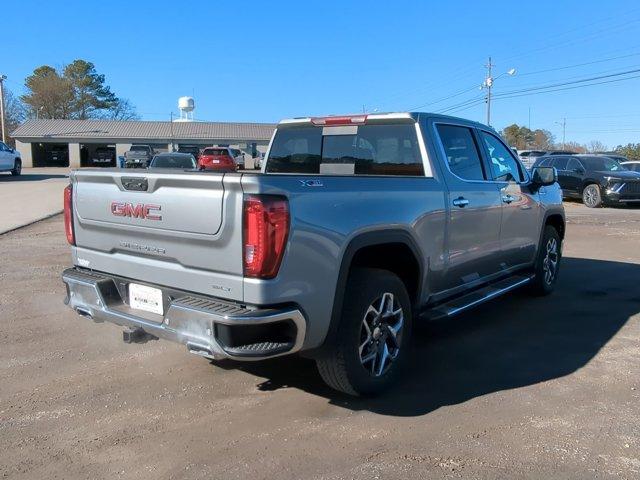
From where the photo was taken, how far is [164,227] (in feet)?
11.6

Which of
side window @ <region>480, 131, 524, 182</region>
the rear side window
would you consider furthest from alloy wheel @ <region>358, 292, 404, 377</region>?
side window @ <region>480, 131, 524, 182</region>

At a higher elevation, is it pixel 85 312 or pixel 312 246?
pixel 312 246

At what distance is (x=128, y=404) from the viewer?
3984 millimetres

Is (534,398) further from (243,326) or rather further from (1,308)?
(1,308)

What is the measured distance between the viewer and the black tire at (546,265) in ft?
22.0

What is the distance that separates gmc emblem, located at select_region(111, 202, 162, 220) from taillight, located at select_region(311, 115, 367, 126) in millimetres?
2233

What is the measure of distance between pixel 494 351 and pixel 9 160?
3109cm

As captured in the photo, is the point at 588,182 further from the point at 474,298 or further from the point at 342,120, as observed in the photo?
the point at 342,120

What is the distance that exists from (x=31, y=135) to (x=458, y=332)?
54.4 m

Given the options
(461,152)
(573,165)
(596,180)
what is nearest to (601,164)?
(596,180)

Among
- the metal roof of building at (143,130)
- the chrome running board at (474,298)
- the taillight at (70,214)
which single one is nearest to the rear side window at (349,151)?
the chrome running board at (474,298)

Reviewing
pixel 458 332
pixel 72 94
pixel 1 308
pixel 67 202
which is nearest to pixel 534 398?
pixel 458 332

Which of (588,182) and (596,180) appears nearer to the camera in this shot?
(596,180)

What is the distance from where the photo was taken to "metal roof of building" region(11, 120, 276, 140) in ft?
173
